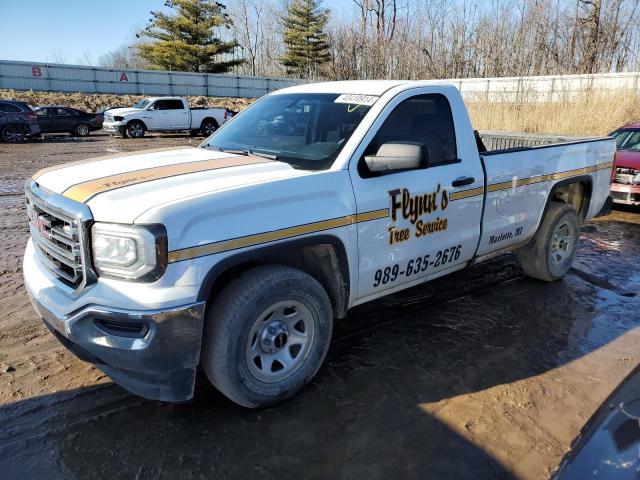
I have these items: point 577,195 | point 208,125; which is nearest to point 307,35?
point 208,125

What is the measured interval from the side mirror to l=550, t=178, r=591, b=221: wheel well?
111 inches

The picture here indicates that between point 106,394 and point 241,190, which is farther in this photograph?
point 106,394

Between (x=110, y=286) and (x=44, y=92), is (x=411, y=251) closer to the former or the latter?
(x=110, y=286)

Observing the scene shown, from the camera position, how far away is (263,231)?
2846mm

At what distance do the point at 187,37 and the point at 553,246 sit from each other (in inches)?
2110

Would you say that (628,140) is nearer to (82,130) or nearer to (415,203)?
(415,203)

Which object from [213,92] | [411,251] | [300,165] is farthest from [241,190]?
[213,92]

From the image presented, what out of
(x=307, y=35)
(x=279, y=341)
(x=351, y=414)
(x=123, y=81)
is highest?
(x=307, y=35)

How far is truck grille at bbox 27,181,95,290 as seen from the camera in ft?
8.94

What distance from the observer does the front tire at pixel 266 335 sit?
2.82m

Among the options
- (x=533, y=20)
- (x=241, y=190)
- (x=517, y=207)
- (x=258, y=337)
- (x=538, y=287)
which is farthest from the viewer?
(x=533, y=20)

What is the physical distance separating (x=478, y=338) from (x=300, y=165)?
211 centimetres

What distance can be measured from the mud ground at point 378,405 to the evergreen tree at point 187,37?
51.4 m

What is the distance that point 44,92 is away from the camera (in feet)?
119
